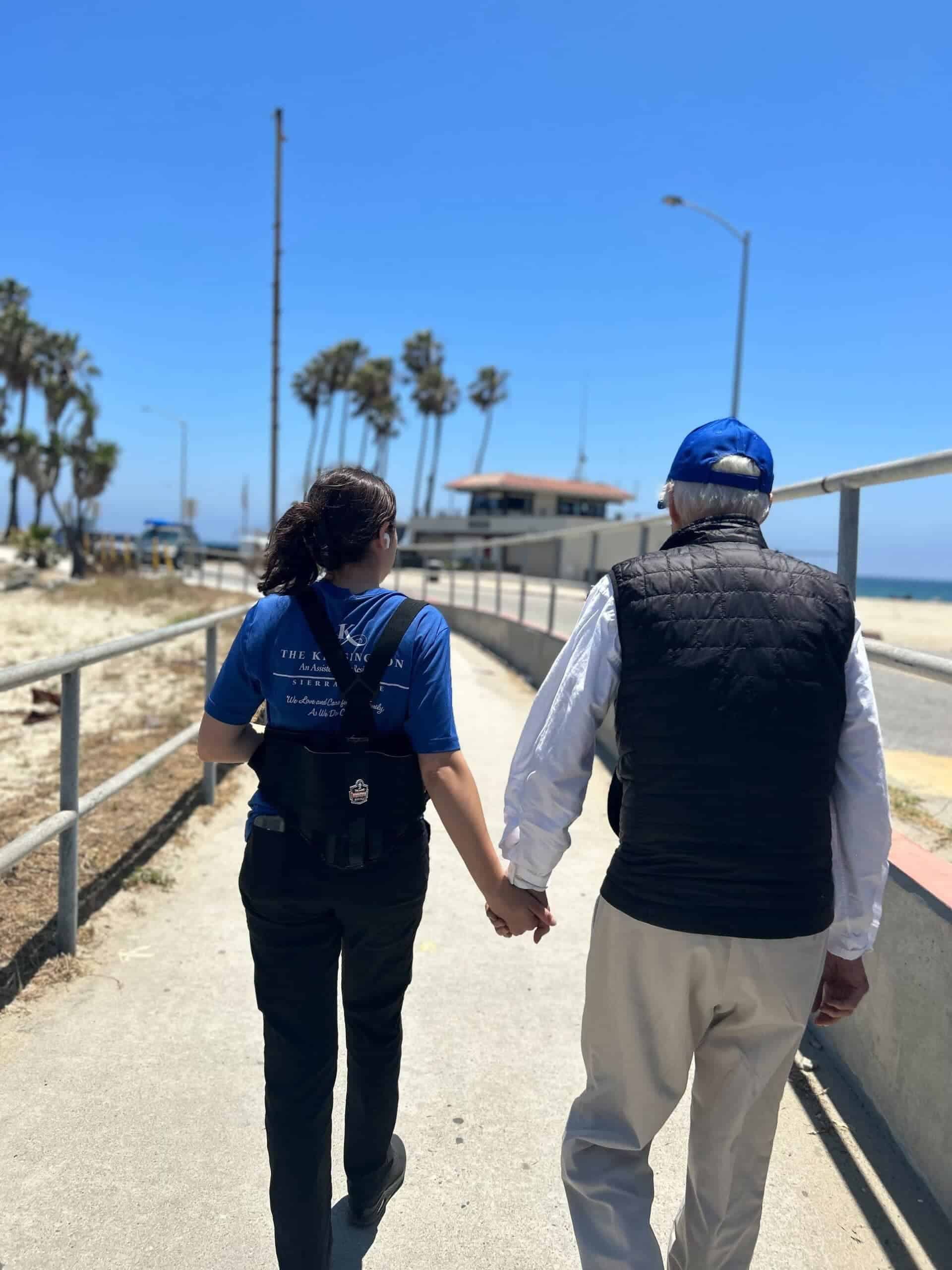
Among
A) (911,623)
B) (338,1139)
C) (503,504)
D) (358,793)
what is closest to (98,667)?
(911,623)

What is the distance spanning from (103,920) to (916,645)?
349 cm

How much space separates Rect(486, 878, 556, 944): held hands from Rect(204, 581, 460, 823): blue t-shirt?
0.33 meters

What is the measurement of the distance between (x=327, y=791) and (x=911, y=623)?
3796 mm

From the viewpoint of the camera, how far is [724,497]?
1.97 meters

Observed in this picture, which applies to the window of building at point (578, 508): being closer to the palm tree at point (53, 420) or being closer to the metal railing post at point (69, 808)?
the palm tree at point (53, 420)

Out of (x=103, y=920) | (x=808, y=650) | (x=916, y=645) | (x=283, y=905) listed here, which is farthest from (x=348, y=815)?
(x=916, y=645)

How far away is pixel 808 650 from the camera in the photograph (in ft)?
5.83

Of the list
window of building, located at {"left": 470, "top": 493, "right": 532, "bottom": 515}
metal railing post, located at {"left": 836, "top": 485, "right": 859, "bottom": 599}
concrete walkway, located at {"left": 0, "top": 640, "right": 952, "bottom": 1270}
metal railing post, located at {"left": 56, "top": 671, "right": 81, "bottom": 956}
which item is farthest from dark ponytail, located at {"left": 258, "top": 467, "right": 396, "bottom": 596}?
window of building, located at {"left": 470, "top": 493, "right": 532, "bottom": 515}

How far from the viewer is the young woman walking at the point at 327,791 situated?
2059mm

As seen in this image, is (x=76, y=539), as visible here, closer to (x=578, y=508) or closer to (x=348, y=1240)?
(x=348, y=1240)

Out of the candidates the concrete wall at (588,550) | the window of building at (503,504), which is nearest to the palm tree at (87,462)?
the concrete wall at (588,550)

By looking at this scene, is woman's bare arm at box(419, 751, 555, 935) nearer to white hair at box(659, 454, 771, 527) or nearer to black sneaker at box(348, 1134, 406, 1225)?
white hair at box(659, 454, 771, 527)

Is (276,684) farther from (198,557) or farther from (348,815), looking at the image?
(198,557)

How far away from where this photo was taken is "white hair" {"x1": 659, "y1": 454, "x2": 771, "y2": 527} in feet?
6.44
